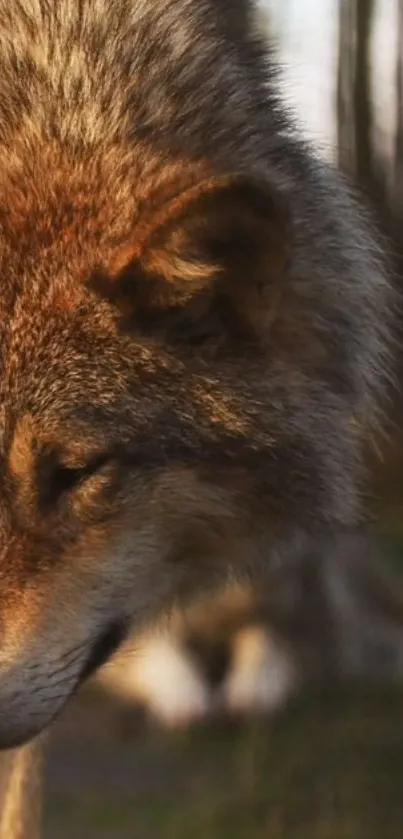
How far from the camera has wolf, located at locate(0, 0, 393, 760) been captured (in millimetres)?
1735

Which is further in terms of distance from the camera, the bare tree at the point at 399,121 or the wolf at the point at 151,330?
the bare tree at the point at 399,121

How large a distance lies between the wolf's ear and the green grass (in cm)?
310

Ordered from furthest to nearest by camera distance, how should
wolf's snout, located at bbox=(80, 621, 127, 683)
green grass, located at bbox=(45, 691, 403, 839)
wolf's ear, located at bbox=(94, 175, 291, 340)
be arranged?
1. green grass, located at bbox=(45, 691, 403, 839)
2. wolf's snout, located at bbox=(80, 621, 127, 683)
3. wolf's ear, located at bbox=(94, 175, 291, 340)

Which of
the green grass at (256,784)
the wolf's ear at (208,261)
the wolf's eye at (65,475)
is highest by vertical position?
the wolf's ear at (208,261)

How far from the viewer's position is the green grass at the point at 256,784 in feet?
15.1


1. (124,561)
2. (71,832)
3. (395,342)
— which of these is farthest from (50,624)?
(71,832)

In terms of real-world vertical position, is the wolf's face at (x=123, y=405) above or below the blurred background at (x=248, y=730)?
above

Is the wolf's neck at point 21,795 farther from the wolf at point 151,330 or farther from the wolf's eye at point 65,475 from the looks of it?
the wolf's eye at point 65,475

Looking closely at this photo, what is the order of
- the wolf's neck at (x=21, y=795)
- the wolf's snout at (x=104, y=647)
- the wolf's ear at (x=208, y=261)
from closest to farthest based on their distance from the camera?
the wolf's ear at (x=208, y=261) → the wolf's snout at (x=104, y=647) → the wolf's neck at (x=21, y=795)

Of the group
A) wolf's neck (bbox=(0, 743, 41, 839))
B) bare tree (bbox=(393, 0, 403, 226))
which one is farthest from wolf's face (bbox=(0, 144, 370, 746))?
bare tree (bbox=(393, 0, 403, 226))

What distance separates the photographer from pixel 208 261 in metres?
1.80

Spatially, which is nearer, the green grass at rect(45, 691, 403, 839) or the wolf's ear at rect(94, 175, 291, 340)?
the wolf's ear at rect(94, 175, 291, 340)

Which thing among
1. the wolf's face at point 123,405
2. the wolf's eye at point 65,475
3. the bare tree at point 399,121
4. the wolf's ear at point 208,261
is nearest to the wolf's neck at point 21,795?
the wolf's face at point 123,405

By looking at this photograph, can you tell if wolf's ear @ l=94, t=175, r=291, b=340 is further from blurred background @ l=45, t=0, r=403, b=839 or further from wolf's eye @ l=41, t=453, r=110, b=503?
blurred background @ l=45, t=0, r=403, b=839
